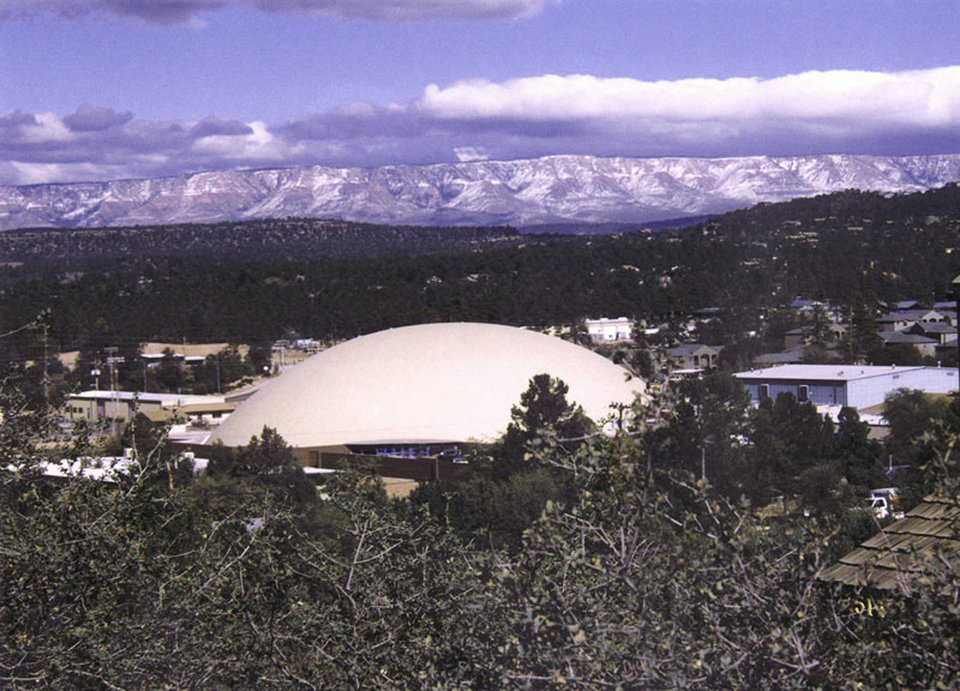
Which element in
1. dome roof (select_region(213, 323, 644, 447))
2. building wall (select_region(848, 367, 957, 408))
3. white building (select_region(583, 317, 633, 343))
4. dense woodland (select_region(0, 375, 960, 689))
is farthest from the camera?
white building (select_region(583, 317, 633, 343))

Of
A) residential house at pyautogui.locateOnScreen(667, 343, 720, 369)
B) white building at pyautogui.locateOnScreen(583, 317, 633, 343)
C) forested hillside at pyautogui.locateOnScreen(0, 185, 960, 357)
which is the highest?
forested hillside at pyautogui.locateOnScreen(0, 185, 960, 357)

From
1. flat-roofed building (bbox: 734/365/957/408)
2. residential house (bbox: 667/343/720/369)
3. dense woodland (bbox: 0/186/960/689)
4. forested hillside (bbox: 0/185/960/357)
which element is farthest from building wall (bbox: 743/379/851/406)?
dense woodland (bbox: 0/186/960/689)

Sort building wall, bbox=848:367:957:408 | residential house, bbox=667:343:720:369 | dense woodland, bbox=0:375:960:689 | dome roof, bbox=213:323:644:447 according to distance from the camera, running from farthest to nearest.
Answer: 1. residential house, bbox=667:343:720:369
2. dome roof, bbox=213:323:644:447
3. building wall, bbox=848:367:957:408
4. dense woodland, bbox=0:375:960:689

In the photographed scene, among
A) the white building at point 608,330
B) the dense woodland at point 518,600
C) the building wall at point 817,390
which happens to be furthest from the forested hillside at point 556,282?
the dense woodland at point 518,600

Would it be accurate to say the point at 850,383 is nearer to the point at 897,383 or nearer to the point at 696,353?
the point at 897,383

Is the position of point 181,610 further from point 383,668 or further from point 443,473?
point 443,473

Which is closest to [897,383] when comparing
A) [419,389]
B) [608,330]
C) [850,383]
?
[850,383]

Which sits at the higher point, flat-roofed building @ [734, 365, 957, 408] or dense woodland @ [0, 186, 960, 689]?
dense woodland @ [0, 186, 960, 689]

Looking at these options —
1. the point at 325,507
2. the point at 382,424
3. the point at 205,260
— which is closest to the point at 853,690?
the point at 325,507

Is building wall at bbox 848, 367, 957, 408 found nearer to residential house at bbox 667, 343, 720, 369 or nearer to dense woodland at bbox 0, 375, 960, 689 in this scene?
residential house at bbox 667, 343, 720, 369

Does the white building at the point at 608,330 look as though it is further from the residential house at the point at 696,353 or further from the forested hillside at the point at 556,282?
the residential house at the point at 696,353
